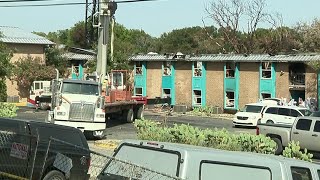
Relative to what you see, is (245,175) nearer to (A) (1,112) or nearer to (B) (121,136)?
(A) (1,112)

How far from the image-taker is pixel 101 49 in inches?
1035

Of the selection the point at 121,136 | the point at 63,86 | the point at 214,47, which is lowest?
the point at 121,136

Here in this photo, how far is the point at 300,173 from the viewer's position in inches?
283

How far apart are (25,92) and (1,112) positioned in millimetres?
41200

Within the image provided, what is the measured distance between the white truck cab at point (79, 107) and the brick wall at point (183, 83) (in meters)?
30.3

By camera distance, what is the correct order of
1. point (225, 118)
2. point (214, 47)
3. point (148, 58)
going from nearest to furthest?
point (225, 118)
point (148, 58)
point (214, 47)

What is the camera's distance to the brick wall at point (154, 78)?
59.5m

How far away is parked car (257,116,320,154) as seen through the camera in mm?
22859

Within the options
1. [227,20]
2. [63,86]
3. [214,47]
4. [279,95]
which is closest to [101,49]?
[63,86]

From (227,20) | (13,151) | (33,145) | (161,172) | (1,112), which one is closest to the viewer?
(161,172)

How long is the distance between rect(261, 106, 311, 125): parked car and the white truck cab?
1353cm

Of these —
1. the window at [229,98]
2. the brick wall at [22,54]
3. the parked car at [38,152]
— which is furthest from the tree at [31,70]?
the parked car at [38,152]

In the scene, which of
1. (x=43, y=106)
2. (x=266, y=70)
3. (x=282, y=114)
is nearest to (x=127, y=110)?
(x=282, y=114)

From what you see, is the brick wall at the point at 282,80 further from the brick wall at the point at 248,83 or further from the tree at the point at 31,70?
the tree at the point at 31,70
